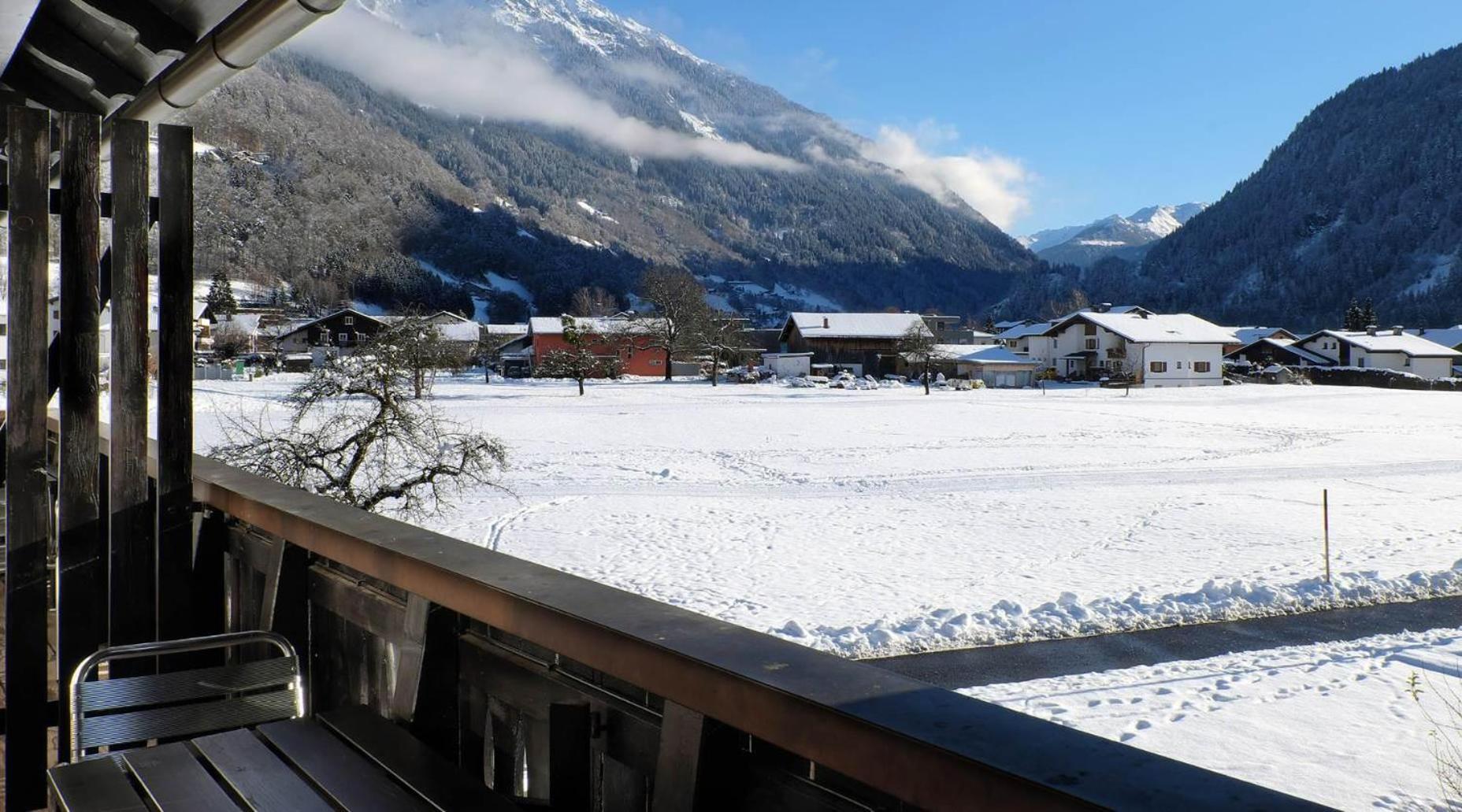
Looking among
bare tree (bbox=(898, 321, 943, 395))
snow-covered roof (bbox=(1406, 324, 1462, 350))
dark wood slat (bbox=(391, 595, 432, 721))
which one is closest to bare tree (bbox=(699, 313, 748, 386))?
bare tree (bbox=(898, 321, 943, 395))

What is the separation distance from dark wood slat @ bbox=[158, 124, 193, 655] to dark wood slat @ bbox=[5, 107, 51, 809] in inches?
10.7

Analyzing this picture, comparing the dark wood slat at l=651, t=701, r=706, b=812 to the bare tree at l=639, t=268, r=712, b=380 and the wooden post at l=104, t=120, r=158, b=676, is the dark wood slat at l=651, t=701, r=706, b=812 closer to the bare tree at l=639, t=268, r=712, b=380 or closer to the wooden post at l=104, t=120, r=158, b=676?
the wooden post at l=104, t=120, r=158, b=676

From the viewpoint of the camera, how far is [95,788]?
72.3 inches

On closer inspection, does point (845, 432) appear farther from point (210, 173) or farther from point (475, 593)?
point (210, 173)

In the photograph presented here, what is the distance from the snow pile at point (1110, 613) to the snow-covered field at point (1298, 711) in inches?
53.1

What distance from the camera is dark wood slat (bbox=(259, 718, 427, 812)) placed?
69.1 inches

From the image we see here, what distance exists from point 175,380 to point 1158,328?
2829 inches

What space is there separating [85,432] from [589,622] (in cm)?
201

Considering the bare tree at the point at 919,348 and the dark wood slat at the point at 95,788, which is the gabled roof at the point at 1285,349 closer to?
the bare tree at the point at 919,348

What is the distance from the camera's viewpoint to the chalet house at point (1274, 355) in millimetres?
76938

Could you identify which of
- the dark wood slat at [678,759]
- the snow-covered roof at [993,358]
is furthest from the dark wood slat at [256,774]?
the snow-covered roof at [993,358]

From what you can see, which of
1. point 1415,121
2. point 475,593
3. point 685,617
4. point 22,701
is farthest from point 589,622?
point 1415,121

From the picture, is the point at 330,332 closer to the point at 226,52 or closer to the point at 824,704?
the point at 226,52

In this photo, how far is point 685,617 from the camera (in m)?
1.64
